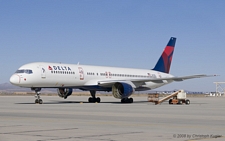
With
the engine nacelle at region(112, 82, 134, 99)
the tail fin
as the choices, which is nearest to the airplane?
the engine nacelle at region(112, 82, 134, 99)

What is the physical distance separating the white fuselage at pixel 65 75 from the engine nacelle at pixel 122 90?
197cm

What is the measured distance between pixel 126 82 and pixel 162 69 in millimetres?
11543

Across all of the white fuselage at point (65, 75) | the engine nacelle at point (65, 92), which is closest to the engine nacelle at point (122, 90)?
the white fuselage at point (65, 75)

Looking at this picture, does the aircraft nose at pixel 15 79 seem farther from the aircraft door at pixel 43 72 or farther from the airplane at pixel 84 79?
the aircraft door at pixel 43 72

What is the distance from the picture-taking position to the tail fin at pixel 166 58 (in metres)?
55.3

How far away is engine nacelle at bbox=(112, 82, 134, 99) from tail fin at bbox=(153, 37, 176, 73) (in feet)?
41.6

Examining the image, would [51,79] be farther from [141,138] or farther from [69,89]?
[141,138]

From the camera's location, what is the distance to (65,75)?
1612 inches

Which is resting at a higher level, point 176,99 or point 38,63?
point 38,63

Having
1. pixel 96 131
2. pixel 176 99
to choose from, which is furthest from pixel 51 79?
pixel 96 131

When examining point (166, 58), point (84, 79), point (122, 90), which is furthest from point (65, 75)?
point (166, 58)

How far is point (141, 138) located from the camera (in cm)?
1205

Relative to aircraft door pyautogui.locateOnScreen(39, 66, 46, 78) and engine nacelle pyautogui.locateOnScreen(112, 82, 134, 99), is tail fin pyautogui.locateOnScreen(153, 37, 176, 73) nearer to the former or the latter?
engine nacelle pyautogui.locateOnScreen(112, 82, 134, 99)

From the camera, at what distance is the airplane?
128 feet
